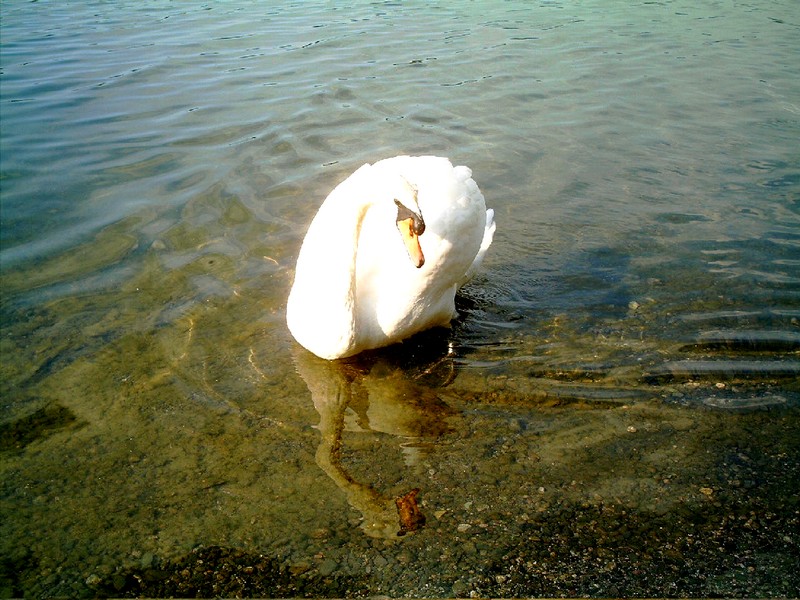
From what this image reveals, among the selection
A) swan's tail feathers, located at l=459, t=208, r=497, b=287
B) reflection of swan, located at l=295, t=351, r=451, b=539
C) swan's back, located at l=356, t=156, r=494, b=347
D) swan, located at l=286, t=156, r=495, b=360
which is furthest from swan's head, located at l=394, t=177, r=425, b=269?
swan's tail feathers, located at l=459, t=208, r=497, b=287

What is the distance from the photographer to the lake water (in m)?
3.38

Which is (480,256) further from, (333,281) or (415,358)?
(333,281)

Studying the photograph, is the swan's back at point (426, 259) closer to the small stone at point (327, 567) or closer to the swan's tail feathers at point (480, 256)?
the swan's tail feathers at point (480, 256)

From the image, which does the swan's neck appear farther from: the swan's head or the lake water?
the swan's head

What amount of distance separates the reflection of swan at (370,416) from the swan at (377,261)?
0.17 metres

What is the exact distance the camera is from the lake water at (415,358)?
338cm

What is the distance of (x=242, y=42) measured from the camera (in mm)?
13359

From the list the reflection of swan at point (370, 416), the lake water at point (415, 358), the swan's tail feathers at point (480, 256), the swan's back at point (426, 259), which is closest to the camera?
the lake water at point (415, 358)

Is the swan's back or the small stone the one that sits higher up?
the swan's back

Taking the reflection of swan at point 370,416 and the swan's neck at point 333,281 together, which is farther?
the swan's neck at point 333,281

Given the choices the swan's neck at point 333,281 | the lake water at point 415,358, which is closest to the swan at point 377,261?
the swan's neck at point 333,281

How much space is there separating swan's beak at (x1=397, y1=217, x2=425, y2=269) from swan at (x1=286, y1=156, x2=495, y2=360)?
40 cm

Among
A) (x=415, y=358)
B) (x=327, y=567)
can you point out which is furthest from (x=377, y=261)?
(x=327, y=567)

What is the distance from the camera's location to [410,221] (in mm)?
4059
